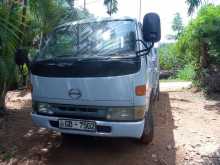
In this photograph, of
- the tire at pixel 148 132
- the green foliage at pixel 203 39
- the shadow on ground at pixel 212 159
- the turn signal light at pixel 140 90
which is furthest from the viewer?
the green foliage at pixel 203 39

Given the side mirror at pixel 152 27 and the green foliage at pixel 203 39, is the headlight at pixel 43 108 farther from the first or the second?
the green foliage at pixel 203 39

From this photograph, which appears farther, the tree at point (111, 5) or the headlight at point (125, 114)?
the tree at point (111, 5)

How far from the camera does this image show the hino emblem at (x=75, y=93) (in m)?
3.81

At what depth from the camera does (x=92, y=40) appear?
4.43m

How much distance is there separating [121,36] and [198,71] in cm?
589

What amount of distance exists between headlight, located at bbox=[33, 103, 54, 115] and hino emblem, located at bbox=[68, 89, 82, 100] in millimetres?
410

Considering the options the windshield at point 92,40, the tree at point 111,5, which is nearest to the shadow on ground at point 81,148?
the windshield at point 92,40

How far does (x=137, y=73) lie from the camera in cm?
362

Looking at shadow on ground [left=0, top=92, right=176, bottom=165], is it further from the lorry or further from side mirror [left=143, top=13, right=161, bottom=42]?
side mirror [left=143, top=13, right=161, bottom=42]

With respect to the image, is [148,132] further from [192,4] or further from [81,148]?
[192,4]

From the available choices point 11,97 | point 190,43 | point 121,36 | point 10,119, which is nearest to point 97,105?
point 121,36

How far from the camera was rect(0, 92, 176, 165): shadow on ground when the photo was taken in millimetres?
4102

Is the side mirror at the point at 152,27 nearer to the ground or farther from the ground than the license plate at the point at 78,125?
farther from the ground

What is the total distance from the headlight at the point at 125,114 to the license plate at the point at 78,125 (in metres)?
0.27
